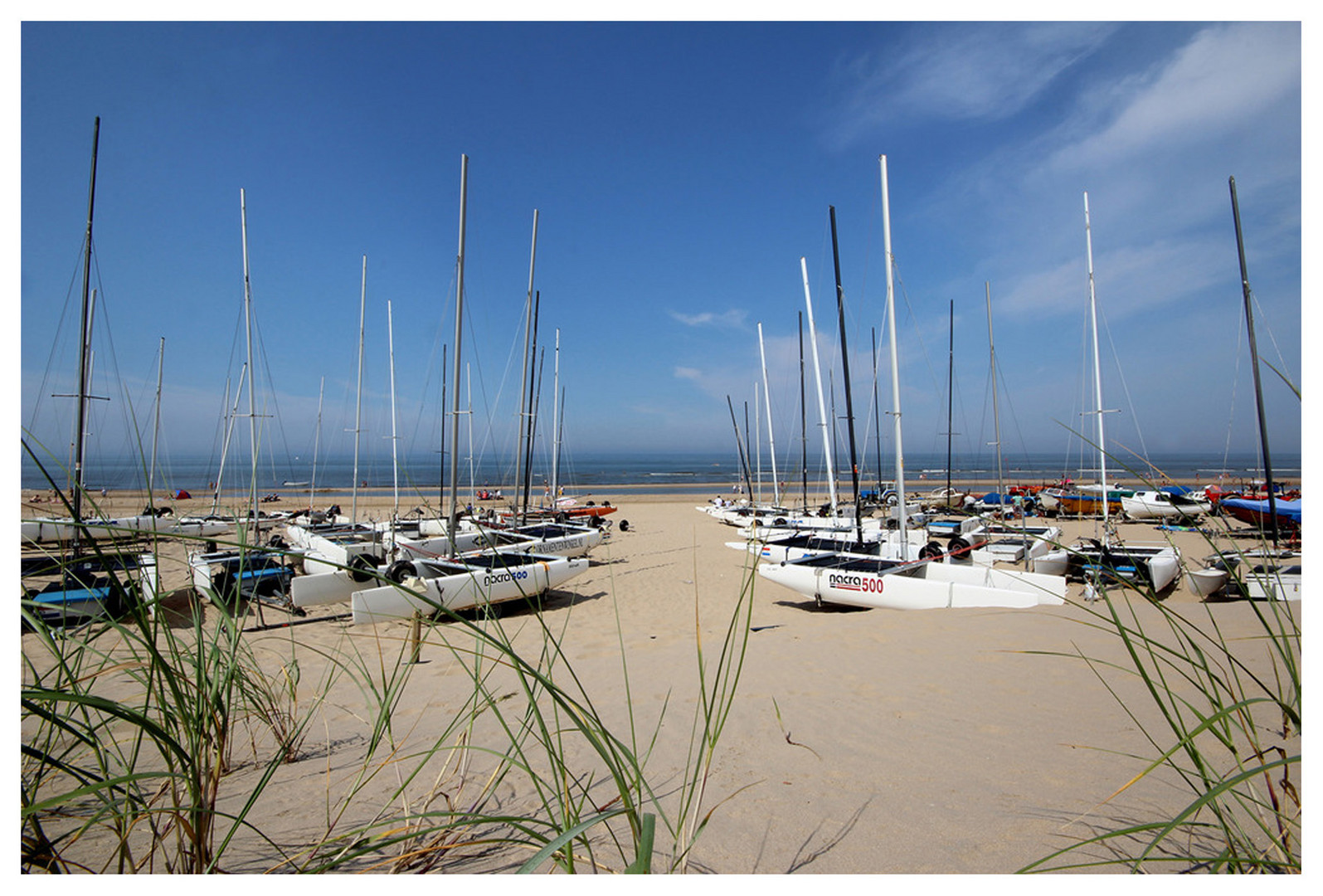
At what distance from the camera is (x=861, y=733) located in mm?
3461

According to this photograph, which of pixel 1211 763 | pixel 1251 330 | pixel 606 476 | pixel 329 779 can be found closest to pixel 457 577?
pixel 329 779

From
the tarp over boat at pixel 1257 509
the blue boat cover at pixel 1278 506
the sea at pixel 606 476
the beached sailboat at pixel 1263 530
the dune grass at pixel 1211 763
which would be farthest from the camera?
the sea at pixel 606 476

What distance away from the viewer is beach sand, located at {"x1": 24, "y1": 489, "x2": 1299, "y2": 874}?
2.20 metres

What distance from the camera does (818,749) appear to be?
3.19 metres

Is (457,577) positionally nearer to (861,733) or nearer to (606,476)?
(861,733)

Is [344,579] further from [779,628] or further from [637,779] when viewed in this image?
[637,779]

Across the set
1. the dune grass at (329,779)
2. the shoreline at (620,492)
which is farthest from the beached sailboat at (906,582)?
the shoreline at (620,492)

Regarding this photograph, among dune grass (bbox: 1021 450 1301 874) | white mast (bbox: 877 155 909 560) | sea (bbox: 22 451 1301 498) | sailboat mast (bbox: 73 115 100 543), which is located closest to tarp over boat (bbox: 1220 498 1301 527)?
white mast (bbox: 877 155 909 560)

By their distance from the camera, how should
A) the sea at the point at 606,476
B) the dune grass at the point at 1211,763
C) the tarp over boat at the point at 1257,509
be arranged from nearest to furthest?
the dune grass at the point at 1211,763 → the tarp over boat at the point at 1257,509 → the sea at the point at 606,476

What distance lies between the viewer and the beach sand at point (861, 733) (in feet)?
7.23

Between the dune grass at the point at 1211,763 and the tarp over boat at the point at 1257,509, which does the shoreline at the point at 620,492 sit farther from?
the dune grass at the point at 1211,763

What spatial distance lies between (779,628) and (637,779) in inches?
229

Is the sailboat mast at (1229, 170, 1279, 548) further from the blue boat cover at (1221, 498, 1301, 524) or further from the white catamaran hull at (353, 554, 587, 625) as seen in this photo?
the white catamaran hull at (353, 554, 587, 625)
